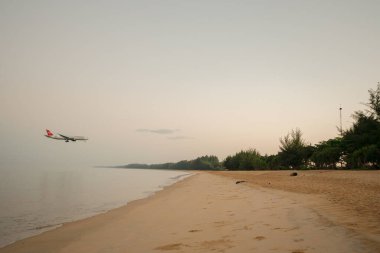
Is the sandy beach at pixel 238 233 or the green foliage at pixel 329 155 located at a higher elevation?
the green foliage at pixel 329 155

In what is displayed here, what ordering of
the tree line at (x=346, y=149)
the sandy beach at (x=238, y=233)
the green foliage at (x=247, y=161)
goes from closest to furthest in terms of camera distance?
the sandy beach at (x=238, y=233) < the tree line at (x=346, y=149) < the green foliage at (x=247, y=161)

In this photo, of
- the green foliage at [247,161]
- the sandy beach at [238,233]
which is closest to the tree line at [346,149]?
the green foliage at [247,161]

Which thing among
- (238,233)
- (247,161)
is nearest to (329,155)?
(247,161)

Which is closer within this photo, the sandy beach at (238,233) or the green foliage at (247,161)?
the sandy beach at (238,233)

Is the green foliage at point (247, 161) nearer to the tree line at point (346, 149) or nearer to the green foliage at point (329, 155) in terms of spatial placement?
the tree line at point (346, 149)

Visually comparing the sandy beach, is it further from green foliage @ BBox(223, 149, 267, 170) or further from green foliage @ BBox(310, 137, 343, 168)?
green foliage @ BBox(223, 149, 267, 170)

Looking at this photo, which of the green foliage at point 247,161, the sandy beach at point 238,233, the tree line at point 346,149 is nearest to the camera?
the sandy beach at point 238,233

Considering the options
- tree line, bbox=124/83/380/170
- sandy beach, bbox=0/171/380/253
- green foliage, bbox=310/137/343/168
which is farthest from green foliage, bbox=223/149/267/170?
sandy beach, bbox=0/171/380/253

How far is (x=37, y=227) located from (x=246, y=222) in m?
7.78

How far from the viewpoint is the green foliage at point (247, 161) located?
95650 millimetres

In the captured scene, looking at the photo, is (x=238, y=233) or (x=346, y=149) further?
(x=346, y=149)

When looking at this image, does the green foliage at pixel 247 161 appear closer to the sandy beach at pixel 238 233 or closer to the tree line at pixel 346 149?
the tree line at pixel 346 149

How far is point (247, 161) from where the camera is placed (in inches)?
4097

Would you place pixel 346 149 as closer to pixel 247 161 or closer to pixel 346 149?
pixel 346 149
